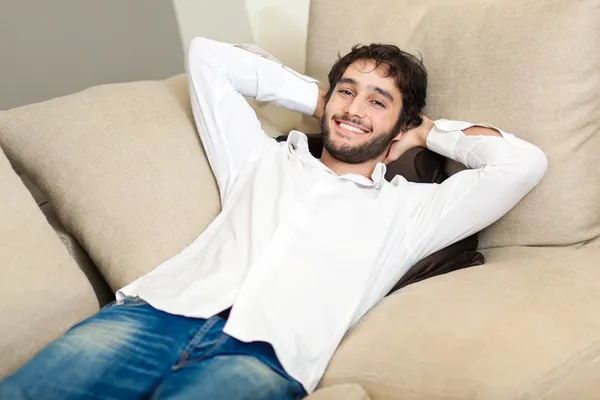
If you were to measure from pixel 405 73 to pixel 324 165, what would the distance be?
11.7 inches

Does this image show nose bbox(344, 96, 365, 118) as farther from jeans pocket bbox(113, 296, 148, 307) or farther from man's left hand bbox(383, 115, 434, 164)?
jeans pocket bbox(113, 296, 148, 307)

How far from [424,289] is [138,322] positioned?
0.56 meters

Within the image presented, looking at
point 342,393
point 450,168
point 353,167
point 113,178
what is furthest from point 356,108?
point 342,393

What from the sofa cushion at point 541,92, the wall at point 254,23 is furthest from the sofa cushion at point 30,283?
the wall at point 254,23

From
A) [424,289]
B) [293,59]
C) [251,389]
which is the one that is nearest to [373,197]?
[424,289]

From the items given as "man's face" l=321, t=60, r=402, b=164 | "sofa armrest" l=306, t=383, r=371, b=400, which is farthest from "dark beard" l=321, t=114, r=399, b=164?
"sofa armrest" l=306, t=383, r=371, b=400

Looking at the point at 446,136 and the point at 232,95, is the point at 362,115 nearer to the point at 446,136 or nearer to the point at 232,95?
the point at 446,136

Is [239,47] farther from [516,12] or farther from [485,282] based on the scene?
[485,282]

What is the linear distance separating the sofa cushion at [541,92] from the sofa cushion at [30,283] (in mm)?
937

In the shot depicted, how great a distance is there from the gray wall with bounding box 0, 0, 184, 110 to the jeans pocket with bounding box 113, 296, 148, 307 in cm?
99

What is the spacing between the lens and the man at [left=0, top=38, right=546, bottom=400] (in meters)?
1.10

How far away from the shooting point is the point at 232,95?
1.53 metres

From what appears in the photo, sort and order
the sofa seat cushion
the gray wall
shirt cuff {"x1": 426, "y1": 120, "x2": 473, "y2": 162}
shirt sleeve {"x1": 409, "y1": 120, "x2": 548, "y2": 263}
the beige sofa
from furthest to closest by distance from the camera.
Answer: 1. the gray wall
2. shirt cuff {"x1": 426, "y1": 120, "x2": 473, "y2": 162}
3. shirt sleeve {"x1": 409, "y1": 120, "x2": 548, "y2": 263}
4. the beige sofa
5. the sofa seat cushion

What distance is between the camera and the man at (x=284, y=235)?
110cm
